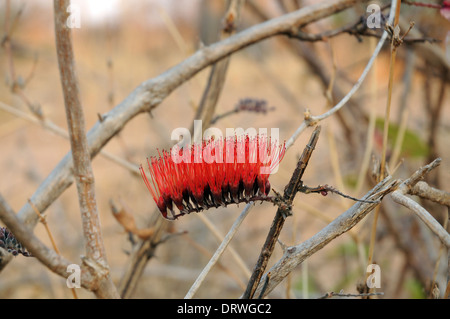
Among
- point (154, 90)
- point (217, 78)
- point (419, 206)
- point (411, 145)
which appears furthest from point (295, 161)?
point (419, 206)

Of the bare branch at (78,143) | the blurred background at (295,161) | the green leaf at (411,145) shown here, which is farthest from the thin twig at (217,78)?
the green leaf at (411,145)

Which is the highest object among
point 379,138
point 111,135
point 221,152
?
point 379,138

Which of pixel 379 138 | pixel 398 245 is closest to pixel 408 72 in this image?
pixel 379 138

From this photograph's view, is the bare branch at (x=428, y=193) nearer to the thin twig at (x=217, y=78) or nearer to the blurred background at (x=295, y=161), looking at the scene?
the blurred background at (x=295, y=161)

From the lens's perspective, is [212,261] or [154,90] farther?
[154,90]

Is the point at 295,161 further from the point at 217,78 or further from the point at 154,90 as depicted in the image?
the point at 154,90

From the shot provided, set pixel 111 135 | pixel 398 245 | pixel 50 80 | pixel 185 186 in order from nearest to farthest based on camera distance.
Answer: pixel 185 186
pixel 111 135
pixel 398 245
pixel 50 80

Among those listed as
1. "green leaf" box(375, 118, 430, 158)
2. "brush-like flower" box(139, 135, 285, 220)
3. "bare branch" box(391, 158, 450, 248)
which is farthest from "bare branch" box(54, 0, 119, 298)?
"green leaf" box(375, 118, 430, 158)

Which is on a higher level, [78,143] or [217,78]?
[217,78]
